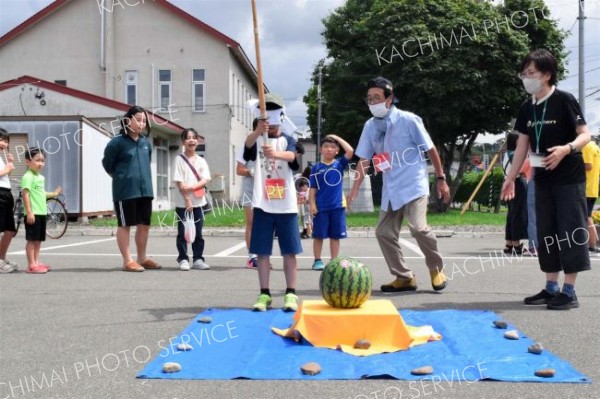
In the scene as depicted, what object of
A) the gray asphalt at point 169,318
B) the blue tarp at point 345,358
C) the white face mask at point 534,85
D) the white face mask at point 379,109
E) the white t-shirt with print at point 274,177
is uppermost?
the white face mask at point 534,85

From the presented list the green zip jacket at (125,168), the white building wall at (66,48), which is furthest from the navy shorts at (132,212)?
the white building wall at (66,48)

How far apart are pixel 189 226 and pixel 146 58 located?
26386mm

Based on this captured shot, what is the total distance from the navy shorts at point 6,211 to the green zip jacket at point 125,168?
127 centimetres

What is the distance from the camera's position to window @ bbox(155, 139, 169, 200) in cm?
2936

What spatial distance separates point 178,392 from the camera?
355 cm

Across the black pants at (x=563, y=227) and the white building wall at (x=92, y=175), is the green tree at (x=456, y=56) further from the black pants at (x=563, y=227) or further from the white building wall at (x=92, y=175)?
the black pants at (x=563, y=227)

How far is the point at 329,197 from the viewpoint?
28.5 feet

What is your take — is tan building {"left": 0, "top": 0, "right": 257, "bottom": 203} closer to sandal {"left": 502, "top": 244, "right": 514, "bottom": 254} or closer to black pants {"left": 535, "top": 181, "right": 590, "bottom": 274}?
sandal {"left": 502, "top": 244, "right": 514, "bottom": 254}

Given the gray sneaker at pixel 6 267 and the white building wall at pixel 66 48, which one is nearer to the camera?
the gray sneaker at pixel 6 267

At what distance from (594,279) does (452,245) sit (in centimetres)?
579

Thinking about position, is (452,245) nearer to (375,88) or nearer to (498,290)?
(498,290)

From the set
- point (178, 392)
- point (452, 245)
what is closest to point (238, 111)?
point (452, 245)

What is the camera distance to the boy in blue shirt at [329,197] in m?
8.60

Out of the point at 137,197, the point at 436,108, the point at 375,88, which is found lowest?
the point at 137,197
